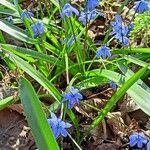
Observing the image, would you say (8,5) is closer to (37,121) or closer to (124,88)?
(124,88)

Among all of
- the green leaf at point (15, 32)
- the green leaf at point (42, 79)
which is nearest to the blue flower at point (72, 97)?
the green leaf at point (42, 79)

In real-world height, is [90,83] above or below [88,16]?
below

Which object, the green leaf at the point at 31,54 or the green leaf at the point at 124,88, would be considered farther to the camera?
the green leaf at the point at 31,54

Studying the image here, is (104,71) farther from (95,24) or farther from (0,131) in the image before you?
(95,24)

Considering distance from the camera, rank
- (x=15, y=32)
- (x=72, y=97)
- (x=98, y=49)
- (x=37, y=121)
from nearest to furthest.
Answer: (x=37, y=121), (x=72, y=97), (x=98, y=49), (x=15, y=32)

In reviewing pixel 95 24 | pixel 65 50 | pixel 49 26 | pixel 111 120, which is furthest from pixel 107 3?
pixel 111 120

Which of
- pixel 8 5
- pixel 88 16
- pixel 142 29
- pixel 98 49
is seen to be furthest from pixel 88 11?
pixel 8 5

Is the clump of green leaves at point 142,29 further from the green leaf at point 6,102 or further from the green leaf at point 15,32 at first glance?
the green leaf at point 6,102

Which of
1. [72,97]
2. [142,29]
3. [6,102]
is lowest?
[6,102]
